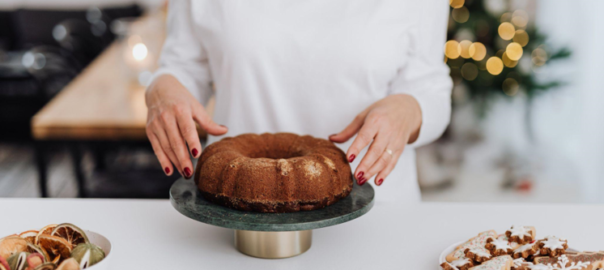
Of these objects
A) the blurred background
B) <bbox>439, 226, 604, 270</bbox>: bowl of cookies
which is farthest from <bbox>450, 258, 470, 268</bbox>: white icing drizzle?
the blurred background

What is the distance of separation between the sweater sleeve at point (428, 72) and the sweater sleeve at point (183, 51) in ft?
1.61

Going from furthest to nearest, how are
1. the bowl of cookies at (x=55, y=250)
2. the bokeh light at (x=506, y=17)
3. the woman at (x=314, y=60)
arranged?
the bokeh light at (x=506, y=17)
the woman at (x=314, y=60)
the bowl of cookies at (x=55, y=250)

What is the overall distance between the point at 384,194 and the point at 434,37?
1.33 feet

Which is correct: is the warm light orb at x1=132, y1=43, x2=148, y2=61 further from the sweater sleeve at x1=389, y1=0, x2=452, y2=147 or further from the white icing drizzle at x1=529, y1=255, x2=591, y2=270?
the white icing drizzle at x1=529, y1=255, x2=591, y2=270

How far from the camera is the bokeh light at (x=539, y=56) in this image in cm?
298

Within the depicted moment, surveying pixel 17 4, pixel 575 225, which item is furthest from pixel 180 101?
pixel 17 4

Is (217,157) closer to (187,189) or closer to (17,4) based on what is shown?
(187,189)

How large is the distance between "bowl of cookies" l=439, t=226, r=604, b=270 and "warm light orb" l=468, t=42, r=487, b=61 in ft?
7.19

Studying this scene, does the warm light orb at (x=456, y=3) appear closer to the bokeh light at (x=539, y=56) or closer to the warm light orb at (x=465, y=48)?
the warm light orb at (x=465, y=48)

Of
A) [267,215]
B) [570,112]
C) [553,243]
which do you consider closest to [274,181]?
[267,215]

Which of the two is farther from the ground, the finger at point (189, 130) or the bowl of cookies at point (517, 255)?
the finger at point (189, 130)

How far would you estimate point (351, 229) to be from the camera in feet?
3.48

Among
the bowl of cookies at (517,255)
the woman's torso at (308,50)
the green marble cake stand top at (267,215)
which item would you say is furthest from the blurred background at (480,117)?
the bowl of cookies at (517,255)

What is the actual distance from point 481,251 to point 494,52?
7.63 ft
